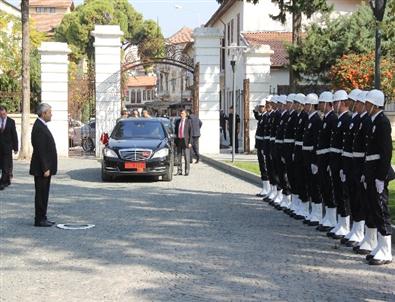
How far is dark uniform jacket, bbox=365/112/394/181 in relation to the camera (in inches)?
340

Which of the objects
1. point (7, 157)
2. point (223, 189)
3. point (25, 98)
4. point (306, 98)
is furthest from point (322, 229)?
point (25, 98)

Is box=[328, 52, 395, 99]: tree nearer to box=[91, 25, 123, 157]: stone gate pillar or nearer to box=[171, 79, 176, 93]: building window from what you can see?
box=[91, 25, 123, 157]: stone gate pillar

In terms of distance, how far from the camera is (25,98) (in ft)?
82.2

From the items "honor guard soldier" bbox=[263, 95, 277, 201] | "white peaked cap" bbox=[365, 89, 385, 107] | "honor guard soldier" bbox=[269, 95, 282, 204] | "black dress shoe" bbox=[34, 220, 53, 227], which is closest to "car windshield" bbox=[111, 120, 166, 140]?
"honor guard soldier" bbox=[263, 95, 277, 201]

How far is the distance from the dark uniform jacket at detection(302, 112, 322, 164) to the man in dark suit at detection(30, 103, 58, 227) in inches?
164

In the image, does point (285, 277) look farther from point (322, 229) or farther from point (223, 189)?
point (223, 189)

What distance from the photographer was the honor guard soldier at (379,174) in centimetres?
861

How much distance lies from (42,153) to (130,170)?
649 cm

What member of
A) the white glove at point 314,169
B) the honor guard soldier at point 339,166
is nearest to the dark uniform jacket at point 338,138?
the honor guard soldier at point 339,166

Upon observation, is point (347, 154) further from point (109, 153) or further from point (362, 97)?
point (109, 153)

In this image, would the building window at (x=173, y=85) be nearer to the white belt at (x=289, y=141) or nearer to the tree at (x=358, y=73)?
the tree at (x=358, y=73)

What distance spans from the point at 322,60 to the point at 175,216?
19594 mm

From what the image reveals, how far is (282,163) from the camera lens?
13.2 m

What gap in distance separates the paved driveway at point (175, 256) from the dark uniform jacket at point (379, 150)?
1141 millimetres
